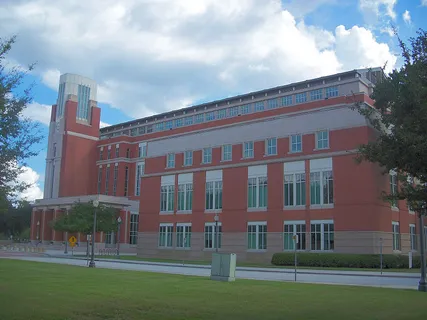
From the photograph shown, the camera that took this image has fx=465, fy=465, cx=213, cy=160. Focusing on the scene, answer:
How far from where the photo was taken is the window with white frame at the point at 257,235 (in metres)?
47.0

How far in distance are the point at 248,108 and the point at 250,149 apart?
132ft

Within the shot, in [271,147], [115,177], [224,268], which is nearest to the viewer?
[224,268]

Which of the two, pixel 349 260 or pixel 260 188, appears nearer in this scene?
pixel 349 260

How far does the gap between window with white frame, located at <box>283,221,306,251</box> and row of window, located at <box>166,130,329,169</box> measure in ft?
23.8

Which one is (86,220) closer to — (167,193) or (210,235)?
(167,193)

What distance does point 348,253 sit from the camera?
1582 inches

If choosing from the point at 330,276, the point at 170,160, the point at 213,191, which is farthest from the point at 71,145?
the point at 330,276

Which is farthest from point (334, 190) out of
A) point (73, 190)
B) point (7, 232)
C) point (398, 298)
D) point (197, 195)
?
point (7, 232)

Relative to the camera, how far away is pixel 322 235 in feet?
141

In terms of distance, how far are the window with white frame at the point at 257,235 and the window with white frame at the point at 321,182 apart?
19.9ft

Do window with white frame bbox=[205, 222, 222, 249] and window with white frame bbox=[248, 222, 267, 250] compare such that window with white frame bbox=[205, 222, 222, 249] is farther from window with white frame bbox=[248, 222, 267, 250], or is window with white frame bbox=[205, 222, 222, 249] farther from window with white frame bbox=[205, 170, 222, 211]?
window with white frame bbox=[248, 222, 267, 250]

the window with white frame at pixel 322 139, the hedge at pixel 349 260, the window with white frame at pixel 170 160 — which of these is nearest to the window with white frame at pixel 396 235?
the hedge at pixel 349 260

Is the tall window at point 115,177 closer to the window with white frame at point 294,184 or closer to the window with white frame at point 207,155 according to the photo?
the window with white frame at point 207,155

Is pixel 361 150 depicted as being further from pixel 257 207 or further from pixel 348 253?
pixel 257 207
